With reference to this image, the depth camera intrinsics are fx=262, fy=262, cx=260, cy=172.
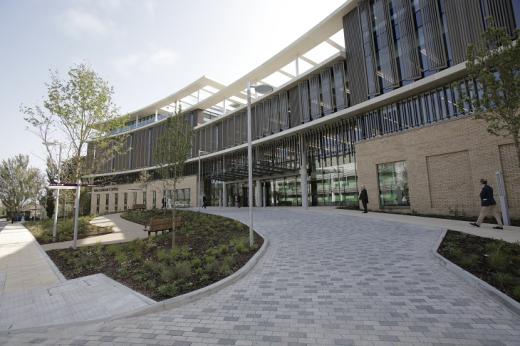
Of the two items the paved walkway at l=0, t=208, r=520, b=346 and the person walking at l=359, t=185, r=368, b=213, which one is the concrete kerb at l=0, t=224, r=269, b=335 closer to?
the paved walkway at l=0, t=208, r=520, b=346

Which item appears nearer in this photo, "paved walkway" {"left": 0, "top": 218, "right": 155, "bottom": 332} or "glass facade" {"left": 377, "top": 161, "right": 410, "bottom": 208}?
"paved walkway" {"left": 0, "top": 218, "right": 155, "bottom": 332}

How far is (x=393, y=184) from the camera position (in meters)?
18.4

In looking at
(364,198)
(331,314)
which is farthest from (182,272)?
(364,198)

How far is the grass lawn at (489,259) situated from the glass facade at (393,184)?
31.1 ft

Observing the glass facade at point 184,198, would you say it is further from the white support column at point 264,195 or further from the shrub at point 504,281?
the shrub at point 504,281

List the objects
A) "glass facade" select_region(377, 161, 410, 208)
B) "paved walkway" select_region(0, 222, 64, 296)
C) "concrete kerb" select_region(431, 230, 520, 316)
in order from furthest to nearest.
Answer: "glass facade" select_region(377, 161, 410, 208), "paved walkway" select_region(0, 222, 64, 296), "concrete kerb" select_region(431, 230, 520, 316)

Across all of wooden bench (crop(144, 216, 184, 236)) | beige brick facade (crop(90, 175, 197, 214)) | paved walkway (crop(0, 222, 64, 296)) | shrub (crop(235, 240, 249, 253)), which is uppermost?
beige brick facade (crop(90, 175, 197, 214))

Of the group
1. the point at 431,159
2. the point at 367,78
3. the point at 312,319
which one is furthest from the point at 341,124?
the point at 312,319

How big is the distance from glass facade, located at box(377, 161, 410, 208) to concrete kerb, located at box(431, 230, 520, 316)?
11.7 meters

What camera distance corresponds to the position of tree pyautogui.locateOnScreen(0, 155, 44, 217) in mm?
40094

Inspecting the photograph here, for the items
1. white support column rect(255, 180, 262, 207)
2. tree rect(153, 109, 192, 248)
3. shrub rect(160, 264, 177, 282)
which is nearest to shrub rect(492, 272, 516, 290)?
shrub rect(160, 264, 177, 282)

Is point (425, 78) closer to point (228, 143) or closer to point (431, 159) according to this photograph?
point (431, 159)

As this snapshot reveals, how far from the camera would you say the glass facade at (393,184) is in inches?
701

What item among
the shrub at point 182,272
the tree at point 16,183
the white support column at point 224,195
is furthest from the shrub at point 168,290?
the tree at point 16,183
